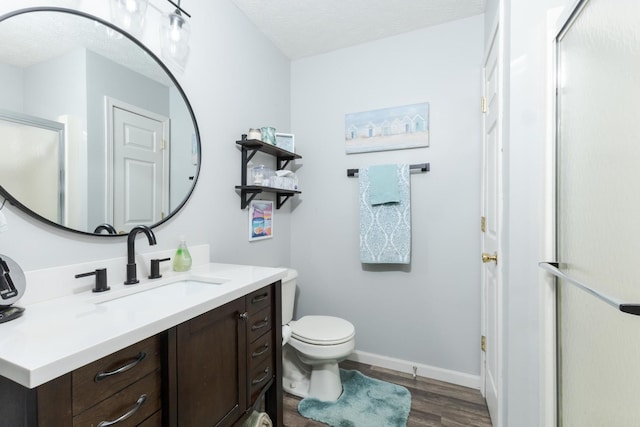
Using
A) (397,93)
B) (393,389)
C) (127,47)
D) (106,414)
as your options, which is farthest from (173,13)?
(393,389)

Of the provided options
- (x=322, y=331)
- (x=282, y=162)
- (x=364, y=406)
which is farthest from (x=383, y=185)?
(x=364, y=406)

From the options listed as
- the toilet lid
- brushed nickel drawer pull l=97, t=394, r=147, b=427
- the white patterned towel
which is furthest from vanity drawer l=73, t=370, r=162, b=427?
the white patterned towel

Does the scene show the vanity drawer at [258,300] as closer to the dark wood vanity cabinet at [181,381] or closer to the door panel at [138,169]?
the dark wood vanity cabinet at [181,381]

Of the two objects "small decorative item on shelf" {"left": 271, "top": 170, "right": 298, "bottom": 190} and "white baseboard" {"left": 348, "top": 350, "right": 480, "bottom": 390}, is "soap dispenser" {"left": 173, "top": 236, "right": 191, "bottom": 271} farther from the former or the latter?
"white baseboard" {"left": 348, "top": 350, "right": 480, "bottom": 390}

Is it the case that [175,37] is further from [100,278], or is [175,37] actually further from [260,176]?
[100,278]

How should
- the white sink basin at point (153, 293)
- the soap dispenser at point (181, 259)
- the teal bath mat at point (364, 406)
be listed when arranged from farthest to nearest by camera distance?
1. the teal bath mat at point (364, 406)
2. the soap dispenser at point (181, 259)
3. the white sink basin at point (153, 293)

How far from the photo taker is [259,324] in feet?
4.19

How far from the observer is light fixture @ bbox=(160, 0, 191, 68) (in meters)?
1.40

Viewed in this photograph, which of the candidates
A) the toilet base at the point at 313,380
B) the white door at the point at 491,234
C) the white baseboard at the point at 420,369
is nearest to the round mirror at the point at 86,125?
the toilet base at the point at 313,380

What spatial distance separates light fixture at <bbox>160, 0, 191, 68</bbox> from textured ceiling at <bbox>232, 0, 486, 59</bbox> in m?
0.54

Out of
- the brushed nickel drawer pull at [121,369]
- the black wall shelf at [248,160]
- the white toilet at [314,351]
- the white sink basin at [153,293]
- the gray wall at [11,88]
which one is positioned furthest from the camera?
the black wall shelf at [248,160]

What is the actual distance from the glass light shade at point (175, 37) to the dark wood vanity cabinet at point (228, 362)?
47.7 inches

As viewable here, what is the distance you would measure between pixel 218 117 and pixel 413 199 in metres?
1.39

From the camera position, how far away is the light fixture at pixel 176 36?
1400 millimetres
